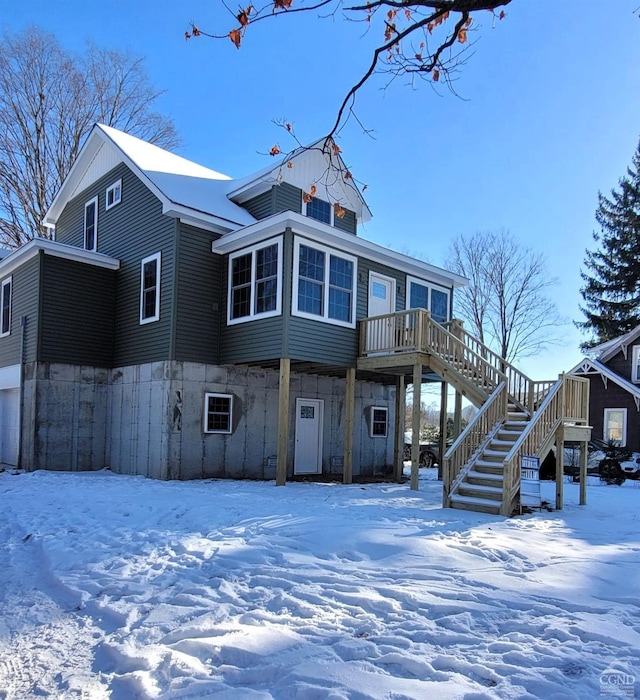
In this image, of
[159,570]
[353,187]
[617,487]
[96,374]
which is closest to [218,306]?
[96,374]

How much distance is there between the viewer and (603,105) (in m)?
6.37

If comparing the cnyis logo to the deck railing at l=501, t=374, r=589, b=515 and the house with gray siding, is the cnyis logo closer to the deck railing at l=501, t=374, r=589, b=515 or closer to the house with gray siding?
the deck railing at l=501, t=374, r=589, b=515

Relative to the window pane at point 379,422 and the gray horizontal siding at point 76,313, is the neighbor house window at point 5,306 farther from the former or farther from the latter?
the window pane at point 379,422

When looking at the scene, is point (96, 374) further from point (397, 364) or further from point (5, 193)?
point (5, 193)

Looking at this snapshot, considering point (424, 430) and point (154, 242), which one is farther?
point (424, 430)

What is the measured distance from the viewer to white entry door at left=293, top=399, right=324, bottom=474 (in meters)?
14.5

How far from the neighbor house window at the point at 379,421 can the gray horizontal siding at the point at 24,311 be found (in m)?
9.26

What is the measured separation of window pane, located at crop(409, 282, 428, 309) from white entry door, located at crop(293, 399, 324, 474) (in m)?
3.72

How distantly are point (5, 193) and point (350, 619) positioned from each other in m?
26.3

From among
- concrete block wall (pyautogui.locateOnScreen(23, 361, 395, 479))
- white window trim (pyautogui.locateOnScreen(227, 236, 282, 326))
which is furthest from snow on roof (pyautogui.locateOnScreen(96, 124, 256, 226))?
concrete block wall (pyautogui.locateOnScreen(23, 361, 395, 479))

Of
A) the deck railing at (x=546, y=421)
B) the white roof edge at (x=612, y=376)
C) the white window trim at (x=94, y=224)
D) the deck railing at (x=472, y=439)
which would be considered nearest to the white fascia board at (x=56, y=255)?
the white window trim at (x=94, y=224)

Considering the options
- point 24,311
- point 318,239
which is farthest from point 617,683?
point 24,311

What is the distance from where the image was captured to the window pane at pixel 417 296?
1532 centimetres

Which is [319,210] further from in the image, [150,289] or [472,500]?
[472,500]
